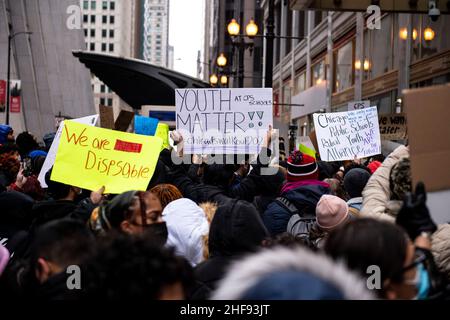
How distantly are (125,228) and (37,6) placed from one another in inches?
1940

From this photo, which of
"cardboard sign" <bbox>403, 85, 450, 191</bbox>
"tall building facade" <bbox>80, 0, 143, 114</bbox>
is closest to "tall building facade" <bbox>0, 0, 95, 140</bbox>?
"cardboard sign" <bbox>403, 85, 450, 191</bbox>

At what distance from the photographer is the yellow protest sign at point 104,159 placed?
498 cm

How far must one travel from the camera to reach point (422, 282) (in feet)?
8.14

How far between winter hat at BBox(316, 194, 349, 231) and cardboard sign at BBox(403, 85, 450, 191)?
1.22 metres

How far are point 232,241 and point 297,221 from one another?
1.48 meters

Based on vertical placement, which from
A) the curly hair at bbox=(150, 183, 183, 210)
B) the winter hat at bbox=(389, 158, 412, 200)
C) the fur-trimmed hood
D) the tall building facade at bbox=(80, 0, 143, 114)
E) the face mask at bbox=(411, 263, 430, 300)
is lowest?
the face mask at bbox=(411, 263, 430, 300)

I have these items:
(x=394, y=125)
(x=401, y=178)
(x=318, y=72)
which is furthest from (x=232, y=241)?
(x=318, y=72)

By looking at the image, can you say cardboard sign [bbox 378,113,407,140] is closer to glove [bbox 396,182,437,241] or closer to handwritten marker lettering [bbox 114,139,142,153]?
handwritten marker lettering [bbox 114,139,142,153]

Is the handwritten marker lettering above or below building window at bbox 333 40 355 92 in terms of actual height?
below

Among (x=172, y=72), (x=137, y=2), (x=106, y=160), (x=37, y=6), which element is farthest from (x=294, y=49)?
(x=137, y=2)

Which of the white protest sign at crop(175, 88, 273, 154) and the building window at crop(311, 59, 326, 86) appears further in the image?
→ the building window at crop(311, 59, 326, 86)

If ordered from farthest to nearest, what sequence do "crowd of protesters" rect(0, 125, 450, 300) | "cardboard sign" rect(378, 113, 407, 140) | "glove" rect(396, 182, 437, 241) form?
"cardboard sign" rect(378, 113, 407, 140), "glove" rect(396, 182, 437, 241), "crowd of protesters" rect(0, 125, 450, 300)

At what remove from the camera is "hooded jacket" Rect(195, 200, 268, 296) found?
338cm

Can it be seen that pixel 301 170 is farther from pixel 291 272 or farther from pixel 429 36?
pixel 429 36
